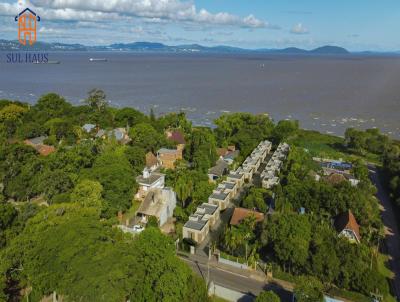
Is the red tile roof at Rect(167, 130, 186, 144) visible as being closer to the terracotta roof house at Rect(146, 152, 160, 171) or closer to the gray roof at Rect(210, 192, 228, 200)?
the terracotta roof house at Rect(146, 152, 160, 171)

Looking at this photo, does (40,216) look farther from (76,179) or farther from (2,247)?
(76,179)

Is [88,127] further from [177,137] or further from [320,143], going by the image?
[320,143]

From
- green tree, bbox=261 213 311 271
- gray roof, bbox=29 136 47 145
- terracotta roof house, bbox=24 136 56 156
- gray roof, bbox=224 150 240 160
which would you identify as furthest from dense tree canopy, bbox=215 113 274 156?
gray roof, bbox=29 136 47 145

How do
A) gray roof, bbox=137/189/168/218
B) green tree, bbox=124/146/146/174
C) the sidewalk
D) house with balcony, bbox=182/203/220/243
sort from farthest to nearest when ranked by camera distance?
green tree, bbox=124/146/146/174 → gray roof, bbox=137/189/168/218 → house with balcony, bbox=182/203/220/243 → the sidewalk

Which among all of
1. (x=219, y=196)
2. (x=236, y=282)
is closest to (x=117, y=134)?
(x=219, y=196)

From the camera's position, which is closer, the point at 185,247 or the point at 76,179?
the point at 185,247

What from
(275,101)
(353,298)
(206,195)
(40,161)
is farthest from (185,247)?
(275,101)
